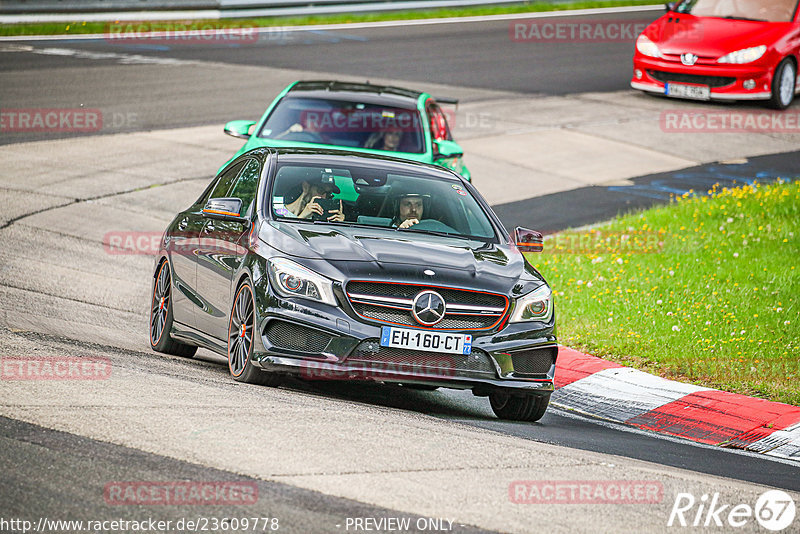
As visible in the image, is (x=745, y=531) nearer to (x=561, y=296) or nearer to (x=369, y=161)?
(x=369, y=161)

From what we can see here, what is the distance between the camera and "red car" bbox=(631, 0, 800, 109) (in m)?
22.7

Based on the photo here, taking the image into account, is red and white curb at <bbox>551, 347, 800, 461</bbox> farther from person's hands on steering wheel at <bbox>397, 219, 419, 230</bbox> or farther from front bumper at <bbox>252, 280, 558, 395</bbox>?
person's hands on steering wheel at <bbox>397, 219, 419, 230</bbox>

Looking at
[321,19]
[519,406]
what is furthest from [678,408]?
[321,19]

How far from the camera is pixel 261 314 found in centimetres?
769

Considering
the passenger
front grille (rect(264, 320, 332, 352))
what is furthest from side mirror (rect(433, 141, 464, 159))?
front grille (rect(264, 320, 332, 352))

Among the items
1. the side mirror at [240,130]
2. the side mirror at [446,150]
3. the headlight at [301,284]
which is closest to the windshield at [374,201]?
the headlight at [301,284]

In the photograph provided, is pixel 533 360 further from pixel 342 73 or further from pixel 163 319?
pixel 342 73

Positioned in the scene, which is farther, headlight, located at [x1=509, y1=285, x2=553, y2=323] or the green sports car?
the green sports car

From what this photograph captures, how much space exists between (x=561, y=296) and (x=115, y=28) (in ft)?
64.6

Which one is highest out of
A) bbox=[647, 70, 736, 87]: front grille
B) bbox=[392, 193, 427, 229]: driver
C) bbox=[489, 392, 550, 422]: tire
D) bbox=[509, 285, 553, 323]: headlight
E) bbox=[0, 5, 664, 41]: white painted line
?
bbox=[392, 193, 427, 229]: driver

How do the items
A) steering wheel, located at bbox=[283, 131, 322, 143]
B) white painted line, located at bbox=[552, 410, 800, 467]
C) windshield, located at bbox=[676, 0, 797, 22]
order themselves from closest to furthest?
white painted line, located at bbox=[552, 410, 800, 467]
steering wheel, located at bbox=[283, 131, 322, 143]
windshield, located at bbox=[676, 0, 797, 22]

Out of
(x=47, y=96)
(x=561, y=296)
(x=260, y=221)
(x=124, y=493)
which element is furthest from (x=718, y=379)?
(x=47, y=96)

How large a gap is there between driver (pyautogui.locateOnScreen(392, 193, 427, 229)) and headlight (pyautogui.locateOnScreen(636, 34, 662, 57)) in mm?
15338

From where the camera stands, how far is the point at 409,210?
8914mm
